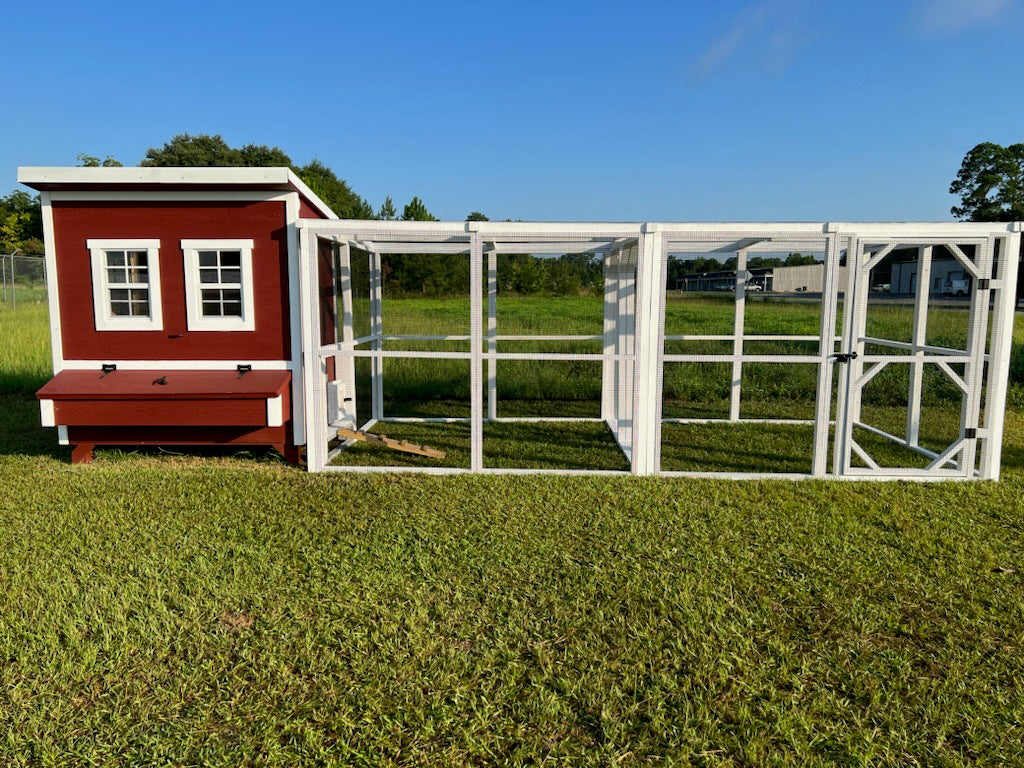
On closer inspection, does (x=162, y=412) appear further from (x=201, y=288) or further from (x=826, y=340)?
(x=826, y=340)

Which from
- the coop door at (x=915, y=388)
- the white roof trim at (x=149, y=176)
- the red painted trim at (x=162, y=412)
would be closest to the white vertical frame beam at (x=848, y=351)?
the coop door at (x=915, y=388)

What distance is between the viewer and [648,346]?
6.29 metres

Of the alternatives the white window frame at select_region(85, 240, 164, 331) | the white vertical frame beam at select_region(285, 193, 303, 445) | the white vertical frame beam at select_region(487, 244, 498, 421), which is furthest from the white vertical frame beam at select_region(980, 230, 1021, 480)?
the white window frame at select_region(85, 240, 164, 331)

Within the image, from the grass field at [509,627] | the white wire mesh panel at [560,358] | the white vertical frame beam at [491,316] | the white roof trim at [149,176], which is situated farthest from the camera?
the white vertical frame beam at [491,316]

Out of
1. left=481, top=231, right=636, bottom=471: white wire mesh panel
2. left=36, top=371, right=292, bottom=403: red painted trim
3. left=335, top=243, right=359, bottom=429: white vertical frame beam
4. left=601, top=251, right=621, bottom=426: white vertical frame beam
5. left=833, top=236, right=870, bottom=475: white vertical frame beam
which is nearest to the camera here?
left=833, top=236, right=870, bottom=475: white vertical frame beam

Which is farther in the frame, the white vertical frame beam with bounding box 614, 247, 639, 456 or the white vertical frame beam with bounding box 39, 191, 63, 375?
the white vertical frame beam with bounding box 614, 247, 639, 456

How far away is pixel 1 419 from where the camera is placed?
9133 mm

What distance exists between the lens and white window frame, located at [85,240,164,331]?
668cm

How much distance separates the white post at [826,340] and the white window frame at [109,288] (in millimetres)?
6553

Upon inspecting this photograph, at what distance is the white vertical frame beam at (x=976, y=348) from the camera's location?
6.19 metres

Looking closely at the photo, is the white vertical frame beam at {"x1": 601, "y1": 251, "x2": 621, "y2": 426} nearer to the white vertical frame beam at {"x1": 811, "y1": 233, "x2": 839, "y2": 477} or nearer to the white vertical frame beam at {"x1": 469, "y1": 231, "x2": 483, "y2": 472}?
the white vertical frame beam at {"x1": 469, "y1": 231, "x2": 483, "y2": 472}

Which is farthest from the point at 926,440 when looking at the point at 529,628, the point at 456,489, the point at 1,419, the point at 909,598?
the point at 1,419

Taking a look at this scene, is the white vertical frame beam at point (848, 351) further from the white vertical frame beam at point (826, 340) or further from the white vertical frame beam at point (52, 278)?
the white vertical frame beam at point (52, 278)

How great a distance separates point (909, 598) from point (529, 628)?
7.59ft
